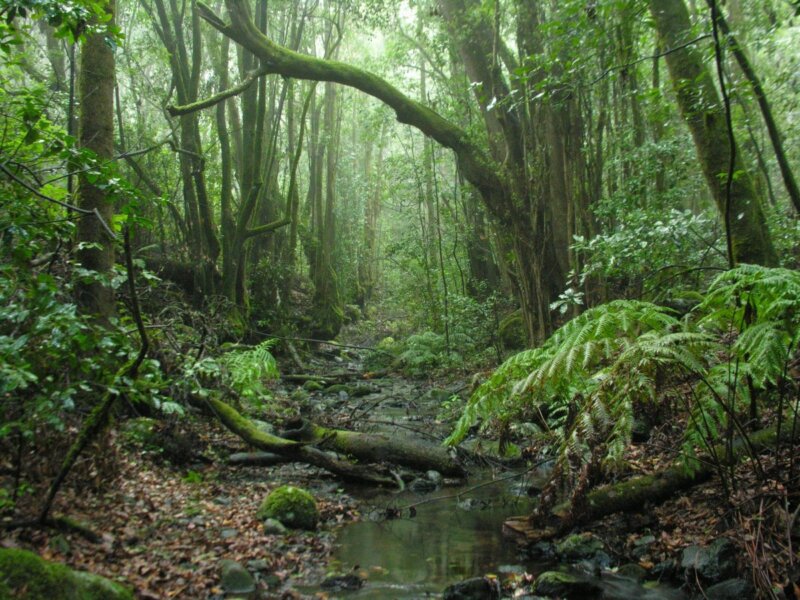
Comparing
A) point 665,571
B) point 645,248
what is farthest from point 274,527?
point 645,248

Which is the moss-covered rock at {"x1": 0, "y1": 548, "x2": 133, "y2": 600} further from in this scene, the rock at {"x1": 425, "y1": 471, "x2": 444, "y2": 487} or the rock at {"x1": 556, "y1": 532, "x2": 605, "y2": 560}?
the rock at {"x1": 425, "y1": 471, "x2": 444, "y2": 487}

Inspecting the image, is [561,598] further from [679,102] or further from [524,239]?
[524,239]

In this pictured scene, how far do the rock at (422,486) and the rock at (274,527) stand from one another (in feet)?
5.74

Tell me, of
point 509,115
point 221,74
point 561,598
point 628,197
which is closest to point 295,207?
point 221,74

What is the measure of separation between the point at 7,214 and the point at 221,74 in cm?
1237

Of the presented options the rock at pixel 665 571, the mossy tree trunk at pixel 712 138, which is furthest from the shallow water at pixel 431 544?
the mossy tree trunk at pixel 712 138

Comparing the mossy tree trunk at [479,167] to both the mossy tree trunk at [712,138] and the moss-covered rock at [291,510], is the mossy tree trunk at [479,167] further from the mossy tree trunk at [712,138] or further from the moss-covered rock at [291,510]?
the moss-covered rock at [291,510]

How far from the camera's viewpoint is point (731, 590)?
3.23 meters

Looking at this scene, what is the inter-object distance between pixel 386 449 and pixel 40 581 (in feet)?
14.3

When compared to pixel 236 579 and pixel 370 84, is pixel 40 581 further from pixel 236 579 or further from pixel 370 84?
pixel 370 84

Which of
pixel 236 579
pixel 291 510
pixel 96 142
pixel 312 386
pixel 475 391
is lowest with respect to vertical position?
pixel 236 579

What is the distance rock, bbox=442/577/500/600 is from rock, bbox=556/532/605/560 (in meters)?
0.71

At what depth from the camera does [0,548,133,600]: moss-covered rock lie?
2.62 m

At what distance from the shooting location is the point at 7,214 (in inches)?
159
